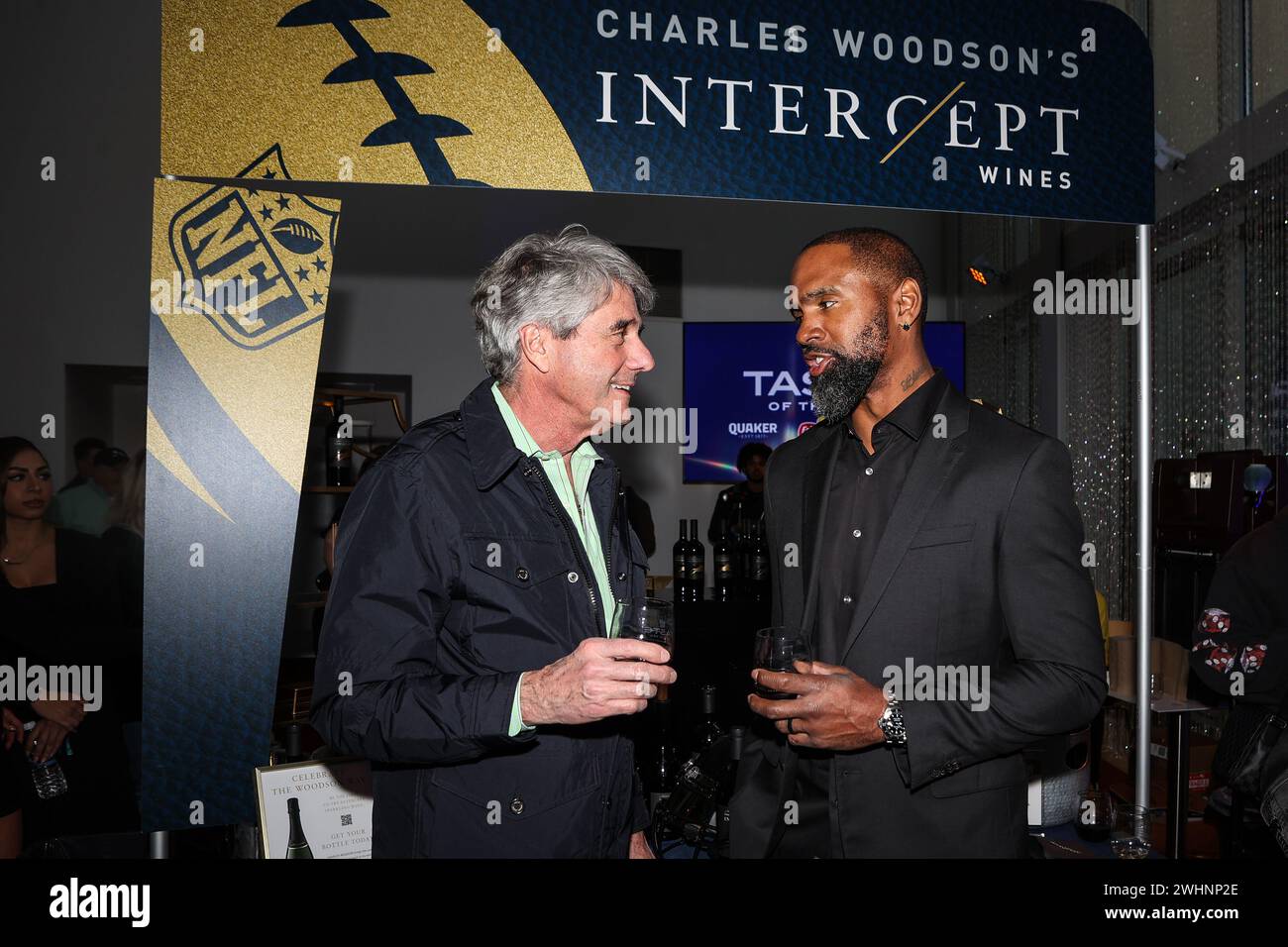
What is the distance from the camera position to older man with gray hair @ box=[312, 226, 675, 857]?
147 cm

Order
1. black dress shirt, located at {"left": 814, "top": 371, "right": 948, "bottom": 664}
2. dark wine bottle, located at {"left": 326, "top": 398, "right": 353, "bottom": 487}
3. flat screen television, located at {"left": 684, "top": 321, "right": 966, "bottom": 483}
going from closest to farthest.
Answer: black dress shirt, located at {"left": 814, "top": 371, "right": 948, "bottom": 664}, dark wine bottle, located at {"left": 326, "top": 398, "right": 353, "bottom": 487}, flat screen television, located at {"left": 684, "top": 321, "right": 966, "bottom": 483}

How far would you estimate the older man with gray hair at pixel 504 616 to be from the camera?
1.47m

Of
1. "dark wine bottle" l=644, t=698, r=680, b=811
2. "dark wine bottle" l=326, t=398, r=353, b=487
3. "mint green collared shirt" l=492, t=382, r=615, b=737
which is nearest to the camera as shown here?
"mint green collared shirt" l=492, t=382, r=615, b=737

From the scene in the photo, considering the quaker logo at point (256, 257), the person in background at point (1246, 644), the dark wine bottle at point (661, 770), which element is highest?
the quaker logo at point (256, 257)

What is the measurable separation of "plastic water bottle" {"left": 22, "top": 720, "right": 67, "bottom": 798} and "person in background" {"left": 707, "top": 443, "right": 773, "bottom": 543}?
12.1 ft

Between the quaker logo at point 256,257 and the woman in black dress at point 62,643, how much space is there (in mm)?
1336

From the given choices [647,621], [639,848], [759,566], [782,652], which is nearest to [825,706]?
[782,652]

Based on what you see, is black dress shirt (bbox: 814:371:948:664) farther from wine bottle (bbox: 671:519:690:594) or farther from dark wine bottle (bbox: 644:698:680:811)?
wine bottle (bbox: 671:519:690:594)

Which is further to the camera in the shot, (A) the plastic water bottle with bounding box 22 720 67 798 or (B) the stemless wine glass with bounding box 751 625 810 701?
(A) the plastic water bottle with bounding box 22 720 67 798

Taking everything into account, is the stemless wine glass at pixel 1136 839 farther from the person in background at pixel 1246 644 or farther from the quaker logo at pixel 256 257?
the quaker logo at pixel 256 257

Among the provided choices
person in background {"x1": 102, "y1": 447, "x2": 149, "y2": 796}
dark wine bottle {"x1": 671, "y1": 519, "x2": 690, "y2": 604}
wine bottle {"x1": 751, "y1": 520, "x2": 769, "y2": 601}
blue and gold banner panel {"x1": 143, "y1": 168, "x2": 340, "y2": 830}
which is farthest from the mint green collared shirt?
dark wine bottle {"x1": 671, "y1": 519, "x2": 690, "y2": 604}

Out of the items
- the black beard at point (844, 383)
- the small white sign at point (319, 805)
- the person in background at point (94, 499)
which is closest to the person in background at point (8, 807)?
the small white sign at point (319, 805)
